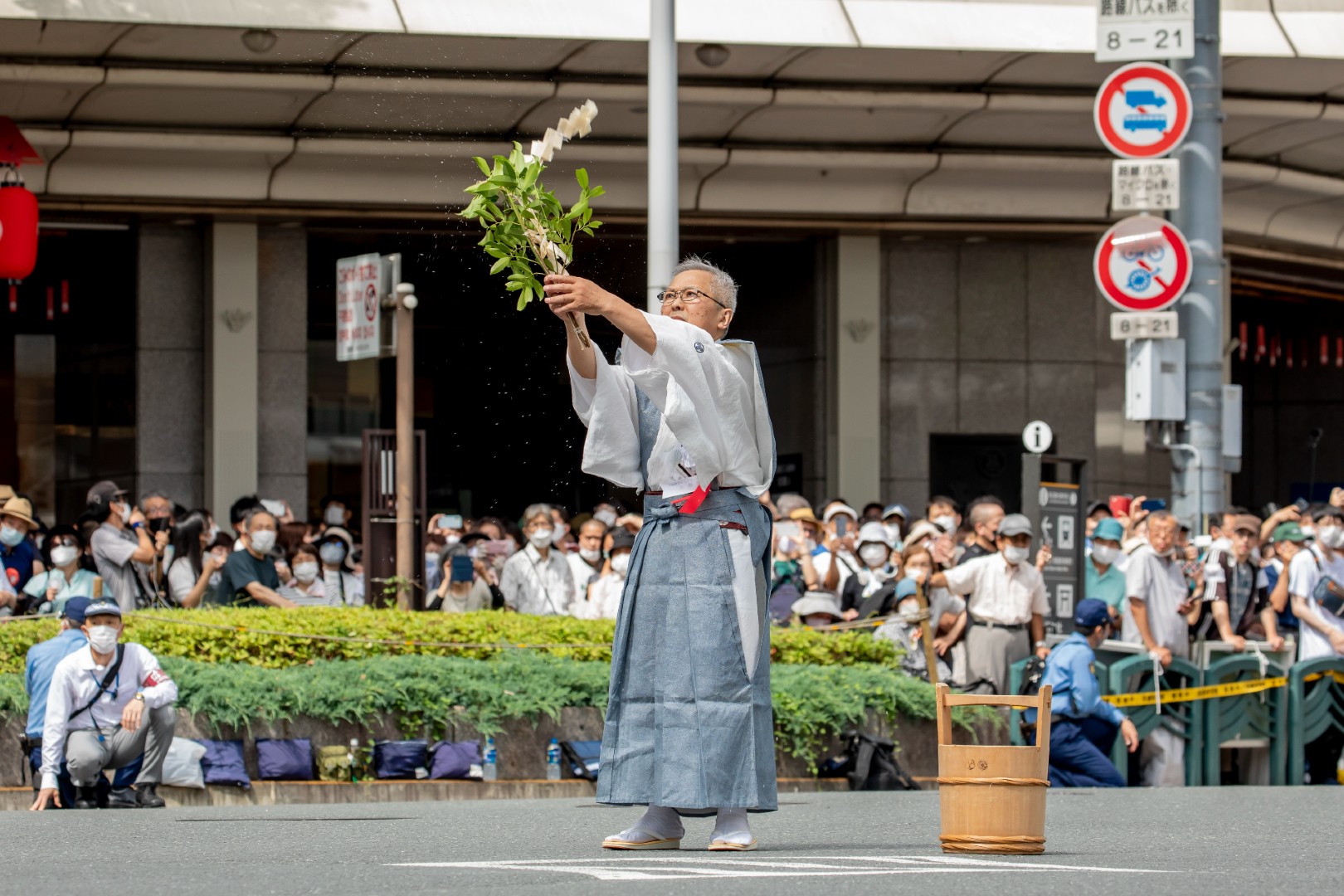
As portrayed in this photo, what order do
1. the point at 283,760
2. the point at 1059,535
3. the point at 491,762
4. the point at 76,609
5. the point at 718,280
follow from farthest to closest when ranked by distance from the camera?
the point at 1059,535, the point at 491,762, the point at 283,760, the point at 76,609, the point at 718,280

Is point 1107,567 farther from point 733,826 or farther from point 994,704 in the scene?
point 733,826

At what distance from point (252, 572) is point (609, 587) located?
2.37 meters

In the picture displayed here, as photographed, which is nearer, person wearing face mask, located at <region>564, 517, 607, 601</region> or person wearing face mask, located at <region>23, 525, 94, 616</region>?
person wearing face mask, located at <region>23, 525, 94, 616</region>

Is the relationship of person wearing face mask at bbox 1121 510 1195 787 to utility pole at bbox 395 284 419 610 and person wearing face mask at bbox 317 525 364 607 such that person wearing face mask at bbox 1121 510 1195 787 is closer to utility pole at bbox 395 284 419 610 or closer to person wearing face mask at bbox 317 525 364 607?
utility pole at bbox 395 284 419 610

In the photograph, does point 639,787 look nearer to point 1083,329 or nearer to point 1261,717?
point 1261,717

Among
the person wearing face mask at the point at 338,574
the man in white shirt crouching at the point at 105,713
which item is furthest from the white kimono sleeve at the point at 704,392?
the person wearing face mask at the point at 338,574

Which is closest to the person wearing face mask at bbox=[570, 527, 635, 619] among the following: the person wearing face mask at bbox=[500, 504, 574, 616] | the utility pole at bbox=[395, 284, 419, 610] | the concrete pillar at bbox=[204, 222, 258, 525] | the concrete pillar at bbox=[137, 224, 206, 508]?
the person wearing face mask at bbox=[500, 504, 574, 616]

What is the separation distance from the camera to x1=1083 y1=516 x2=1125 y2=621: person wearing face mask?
14914mm

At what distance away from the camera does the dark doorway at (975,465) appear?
24.1 m

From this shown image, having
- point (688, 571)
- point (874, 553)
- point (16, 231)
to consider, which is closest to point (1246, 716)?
point (874, 553)

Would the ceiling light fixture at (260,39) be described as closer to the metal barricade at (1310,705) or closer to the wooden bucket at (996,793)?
the metal barricade at (1310,705)

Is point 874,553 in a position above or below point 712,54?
below

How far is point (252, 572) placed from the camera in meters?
14.6

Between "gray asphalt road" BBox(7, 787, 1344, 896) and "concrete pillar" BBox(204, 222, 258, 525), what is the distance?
11916 mm
